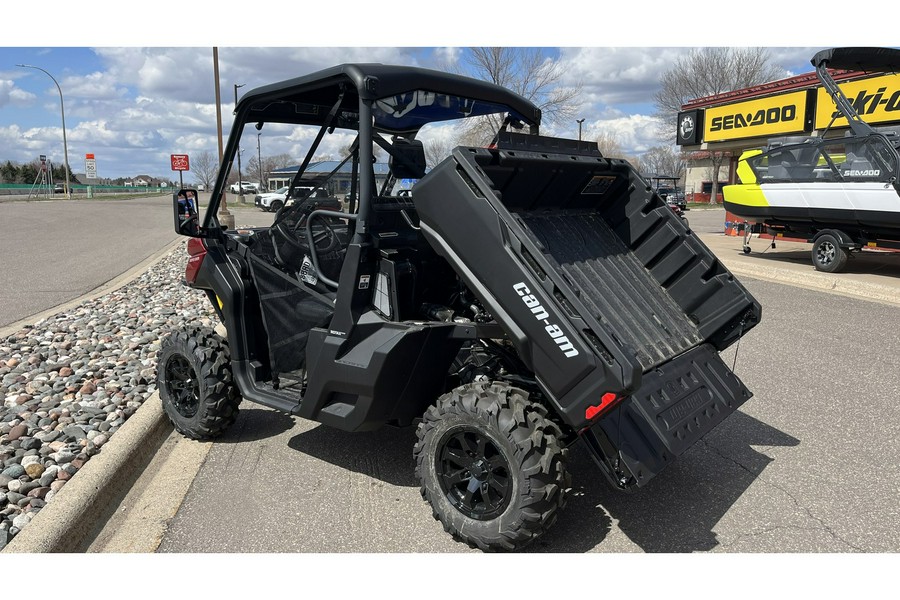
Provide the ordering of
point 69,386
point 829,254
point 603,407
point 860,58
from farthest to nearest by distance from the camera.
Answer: point 829,254, point 860,58, point 69,386, point 603,407

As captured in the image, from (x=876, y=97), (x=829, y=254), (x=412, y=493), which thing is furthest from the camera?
(x=876, y=97)

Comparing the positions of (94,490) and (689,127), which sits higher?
(689,127)

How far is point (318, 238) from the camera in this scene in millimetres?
4141

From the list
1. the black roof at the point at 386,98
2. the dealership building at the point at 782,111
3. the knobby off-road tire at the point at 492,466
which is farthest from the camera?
the dealership building at the point at 782,111

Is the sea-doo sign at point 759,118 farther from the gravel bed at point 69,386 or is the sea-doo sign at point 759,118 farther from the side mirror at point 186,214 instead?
the side mirror at point 186,214

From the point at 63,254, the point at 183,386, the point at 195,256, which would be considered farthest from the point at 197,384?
the point at 63,254

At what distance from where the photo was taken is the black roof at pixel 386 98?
344 centimetres

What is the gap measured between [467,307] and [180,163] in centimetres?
2601

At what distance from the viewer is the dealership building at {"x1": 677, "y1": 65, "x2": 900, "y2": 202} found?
1827 cm

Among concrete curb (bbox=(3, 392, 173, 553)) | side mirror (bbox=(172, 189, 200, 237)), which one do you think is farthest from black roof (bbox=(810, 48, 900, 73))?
concrete curb (bbox=(3, 392, 173, 553))

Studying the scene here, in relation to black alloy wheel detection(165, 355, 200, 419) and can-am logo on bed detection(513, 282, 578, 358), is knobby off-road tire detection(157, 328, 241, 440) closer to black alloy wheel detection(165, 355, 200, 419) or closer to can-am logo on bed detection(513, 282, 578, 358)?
black alloy wheel detection(165, 355, 200, 419)

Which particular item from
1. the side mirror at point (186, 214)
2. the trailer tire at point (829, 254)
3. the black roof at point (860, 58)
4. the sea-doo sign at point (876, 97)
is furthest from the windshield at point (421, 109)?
the sea-doo sign at point (876, 97)

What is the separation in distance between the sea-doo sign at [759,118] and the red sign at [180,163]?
2118 centimetres

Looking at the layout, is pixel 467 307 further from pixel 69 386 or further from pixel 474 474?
pixel 69 386
